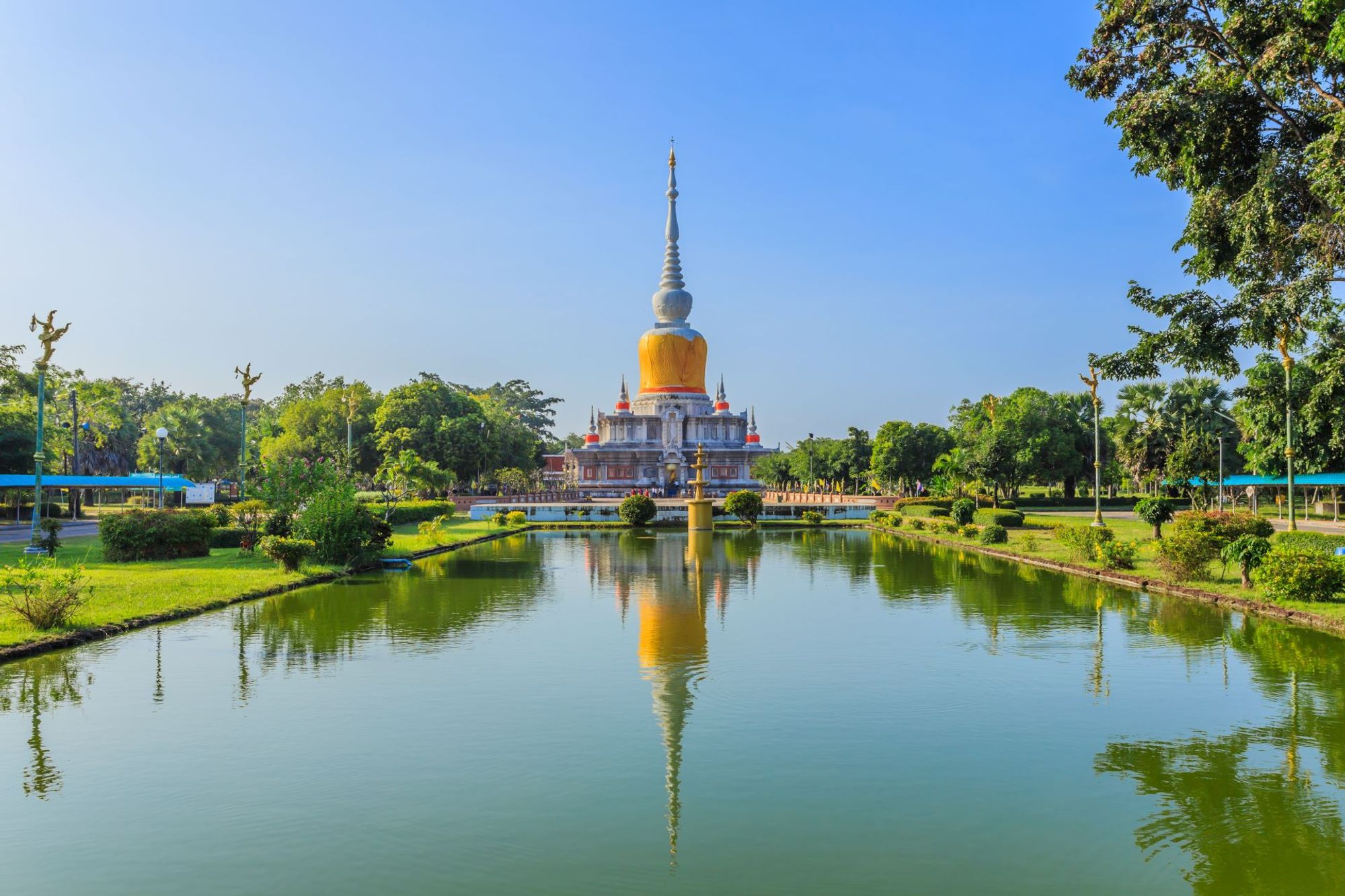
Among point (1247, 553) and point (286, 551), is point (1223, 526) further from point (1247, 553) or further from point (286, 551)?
point (286, 551)

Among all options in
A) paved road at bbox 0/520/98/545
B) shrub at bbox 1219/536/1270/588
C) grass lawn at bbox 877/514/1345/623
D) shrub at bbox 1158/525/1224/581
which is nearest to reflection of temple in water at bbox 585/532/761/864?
grass lawn at bbox 877/514/1345/623

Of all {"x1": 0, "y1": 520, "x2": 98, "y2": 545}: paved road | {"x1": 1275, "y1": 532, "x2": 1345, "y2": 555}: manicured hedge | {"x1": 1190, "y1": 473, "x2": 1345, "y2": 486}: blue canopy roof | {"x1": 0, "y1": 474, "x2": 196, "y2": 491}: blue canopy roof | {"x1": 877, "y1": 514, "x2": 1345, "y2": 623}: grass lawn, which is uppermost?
{"x1": 0, "y1": 474, "x2": 196, "y2": 491}: blue canopy roof

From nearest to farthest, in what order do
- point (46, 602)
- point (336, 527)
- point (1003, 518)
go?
point (46, 602)
point (336, 527)
point (1003, 518)

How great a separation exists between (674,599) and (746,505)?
26.1 metres

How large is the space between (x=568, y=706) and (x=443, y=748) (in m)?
2.02

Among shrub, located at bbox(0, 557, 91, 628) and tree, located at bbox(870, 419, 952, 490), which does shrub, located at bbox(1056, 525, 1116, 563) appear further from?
tree, located at bbox(870, 419, 952, 490)

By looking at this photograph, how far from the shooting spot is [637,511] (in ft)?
152

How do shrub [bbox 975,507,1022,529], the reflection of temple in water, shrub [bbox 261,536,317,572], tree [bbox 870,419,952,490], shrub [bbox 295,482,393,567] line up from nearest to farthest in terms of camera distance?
1. the reflection of temple in water
2. shrub [bbox 261,536,317,572]
3. shrub [bbox 295,482,393,567]
4. shrub [bbox 975,507,1022,529]
5. tree [bbox 870,419,952,490]

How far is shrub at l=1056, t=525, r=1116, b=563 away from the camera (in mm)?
25688

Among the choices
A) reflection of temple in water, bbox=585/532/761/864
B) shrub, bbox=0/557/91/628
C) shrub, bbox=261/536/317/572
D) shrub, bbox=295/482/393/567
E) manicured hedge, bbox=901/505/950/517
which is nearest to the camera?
reflection of temple in water, bbox=585/532/761/864

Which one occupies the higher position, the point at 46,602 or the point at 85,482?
the point at 85,482

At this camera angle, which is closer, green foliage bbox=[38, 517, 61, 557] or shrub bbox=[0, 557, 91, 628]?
shrub bbox=[0, 557, 91, 628]

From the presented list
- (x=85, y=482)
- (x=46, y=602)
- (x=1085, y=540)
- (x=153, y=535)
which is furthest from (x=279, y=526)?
(x=85, y=482)

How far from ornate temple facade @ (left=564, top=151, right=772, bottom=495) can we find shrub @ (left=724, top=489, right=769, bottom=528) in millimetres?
21096
